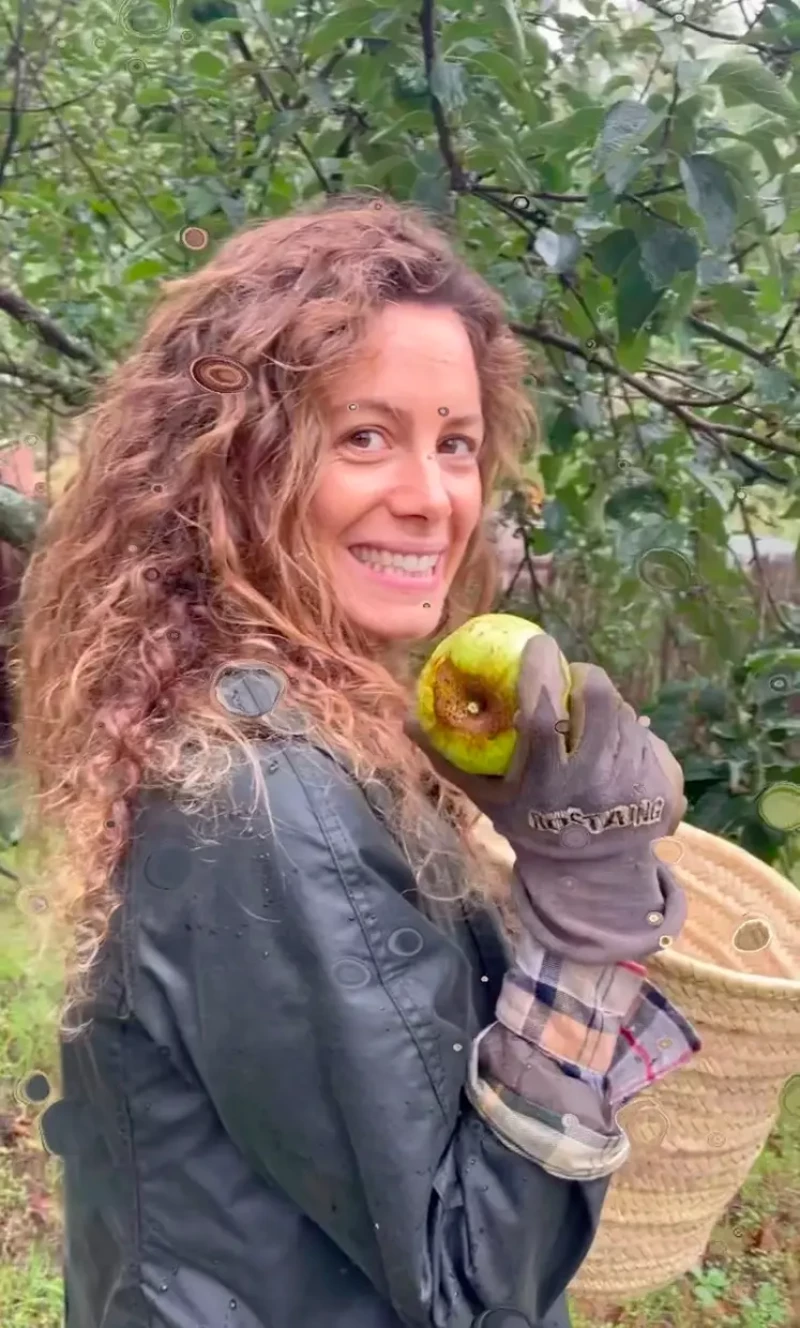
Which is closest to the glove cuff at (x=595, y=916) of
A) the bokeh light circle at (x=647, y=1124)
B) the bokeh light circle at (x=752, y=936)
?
the bokeh light circle at (x=647, y=1124)

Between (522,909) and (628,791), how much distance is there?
9cm

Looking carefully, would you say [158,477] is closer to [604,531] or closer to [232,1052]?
[232,1052]

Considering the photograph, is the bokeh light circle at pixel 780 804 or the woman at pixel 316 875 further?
the bokeh light circle at pixel 780 804

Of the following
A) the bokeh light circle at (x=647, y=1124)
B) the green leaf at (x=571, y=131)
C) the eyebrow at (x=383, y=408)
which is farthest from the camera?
the green leaf at (x=571, y=131)

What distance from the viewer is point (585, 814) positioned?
2.19 feet

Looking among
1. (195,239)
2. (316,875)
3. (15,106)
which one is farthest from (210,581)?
(15,106)

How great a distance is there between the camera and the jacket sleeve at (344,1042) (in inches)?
25.4

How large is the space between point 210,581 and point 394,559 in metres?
0.12

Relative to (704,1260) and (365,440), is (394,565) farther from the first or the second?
(704,1260)

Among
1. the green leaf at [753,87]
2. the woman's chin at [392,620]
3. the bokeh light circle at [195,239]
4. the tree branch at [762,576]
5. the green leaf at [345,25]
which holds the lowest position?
the tree branch at [762,576]

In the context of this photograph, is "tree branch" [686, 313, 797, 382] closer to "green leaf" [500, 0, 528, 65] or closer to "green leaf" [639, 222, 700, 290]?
"green leaf" [639, 222, 700, 290]

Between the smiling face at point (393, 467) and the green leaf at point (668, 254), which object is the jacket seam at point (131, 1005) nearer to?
the smiling face at point (393, 467)

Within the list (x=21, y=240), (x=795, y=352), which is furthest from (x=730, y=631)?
(x=21, y=240)

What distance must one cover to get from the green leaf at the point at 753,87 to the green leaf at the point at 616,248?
0.15 meters
